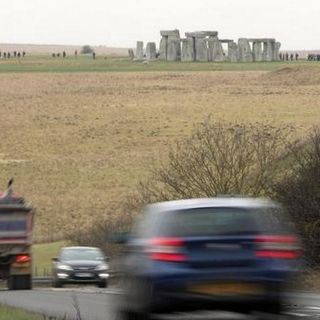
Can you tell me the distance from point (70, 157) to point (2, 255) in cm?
4267

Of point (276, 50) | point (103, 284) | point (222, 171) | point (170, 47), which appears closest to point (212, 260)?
point (103, 284)

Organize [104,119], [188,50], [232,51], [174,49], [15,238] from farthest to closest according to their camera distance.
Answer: [232,51] → [174,49] → [188,50] → [104,119] → [15,238]

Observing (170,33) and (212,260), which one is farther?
(170,33)

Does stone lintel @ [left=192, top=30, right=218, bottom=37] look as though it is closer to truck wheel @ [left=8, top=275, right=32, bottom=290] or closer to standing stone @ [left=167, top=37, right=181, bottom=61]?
standing stone @ [left=167, top=37, right=181, bottom=61]

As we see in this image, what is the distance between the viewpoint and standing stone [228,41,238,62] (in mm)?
189250

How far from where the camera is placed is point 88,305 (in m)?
23.7

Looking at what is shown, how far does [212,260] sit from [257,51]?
7089 inches

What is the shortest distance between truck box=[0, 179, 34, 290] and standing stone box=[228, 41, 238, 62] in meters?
159

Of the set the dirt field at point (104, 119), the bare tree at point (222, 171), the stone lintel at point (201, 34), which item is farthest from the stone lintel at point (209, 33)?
→ the bare tree at point (222, 171)

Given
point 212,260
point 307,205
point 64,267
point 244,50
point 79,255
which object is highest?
point 212,260

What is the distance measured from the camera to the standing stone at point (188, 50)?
185 m

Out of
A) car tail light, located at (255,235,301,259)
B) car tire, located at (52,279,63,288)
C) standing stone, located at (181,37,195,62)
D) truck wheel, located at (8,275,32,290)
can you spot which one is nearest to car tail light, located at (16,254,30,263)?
truck wheel, located at (8,275,32,290)

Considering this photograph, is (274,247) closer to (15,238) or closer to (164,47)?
(15,238)

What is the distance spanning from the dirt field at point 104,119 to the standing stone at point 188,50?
156 ft
